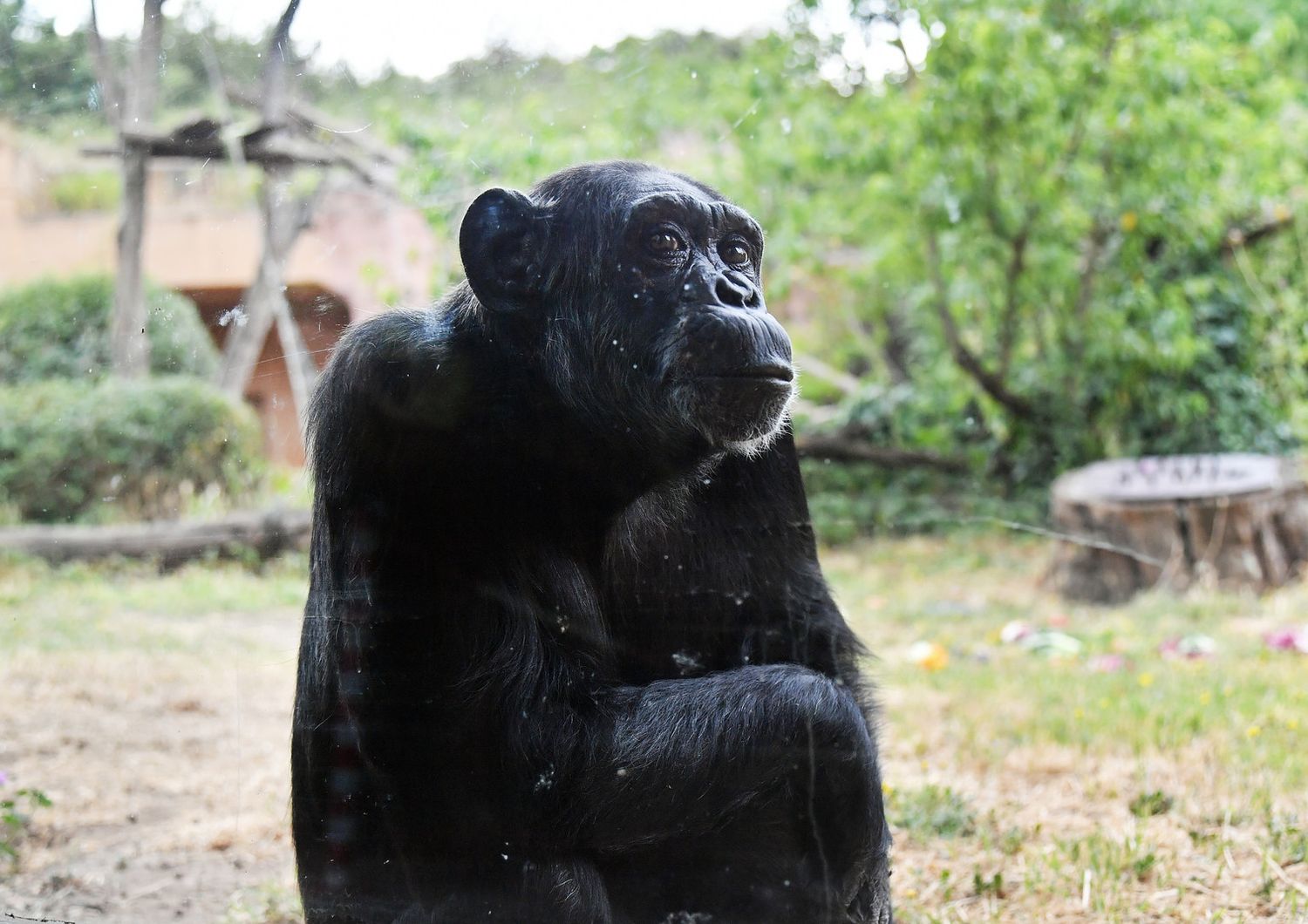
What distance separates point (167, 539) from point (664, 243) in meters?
5.01

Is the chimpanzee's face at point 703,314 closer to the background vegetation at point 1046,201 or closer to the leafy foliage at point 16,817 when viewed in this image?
the leafy foliage at point 16,817

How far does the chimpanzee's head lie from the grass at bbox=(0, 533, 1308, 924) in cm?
102

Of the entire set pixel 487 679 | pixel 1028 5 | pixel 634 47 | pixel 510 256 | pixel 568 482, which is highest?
pixel 1028 5

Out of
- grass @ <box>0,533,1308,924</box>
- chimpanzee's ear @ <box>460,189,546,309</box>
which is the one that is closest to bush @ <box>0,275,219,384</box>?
grass @ <box>0,533,1308,924</box>

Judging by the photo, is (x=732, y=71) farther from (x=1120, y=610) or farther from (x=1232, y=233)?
(x=1232, y=233)

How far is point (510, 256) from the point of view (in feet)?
9.16

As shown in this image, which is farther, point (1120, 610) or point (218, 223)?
point (1120, 610)

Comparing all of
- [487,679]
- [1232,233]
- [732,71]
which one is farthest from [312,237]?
[1232,233]

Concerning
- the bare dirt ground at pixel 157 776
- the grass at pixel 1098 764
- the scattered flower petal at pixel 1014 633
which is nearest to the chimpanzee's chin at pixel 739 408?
the grass at pixel 1098 764

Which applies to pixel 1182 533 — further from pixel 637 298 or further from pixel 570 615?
pixel 570 615

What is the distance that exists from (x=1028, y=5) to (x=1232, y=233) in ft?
8.47

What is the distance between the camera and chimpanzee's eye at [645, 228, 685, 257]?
2.71 meters

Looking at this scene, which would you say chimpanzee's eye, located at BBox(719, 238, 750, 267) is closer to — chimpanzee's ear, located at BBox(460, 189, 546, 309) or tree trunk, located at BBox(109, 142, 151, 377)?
chimpanzee's ear, located at BBox(460, 189, 546, 309)

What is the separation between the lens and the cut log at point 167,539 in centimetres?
629
